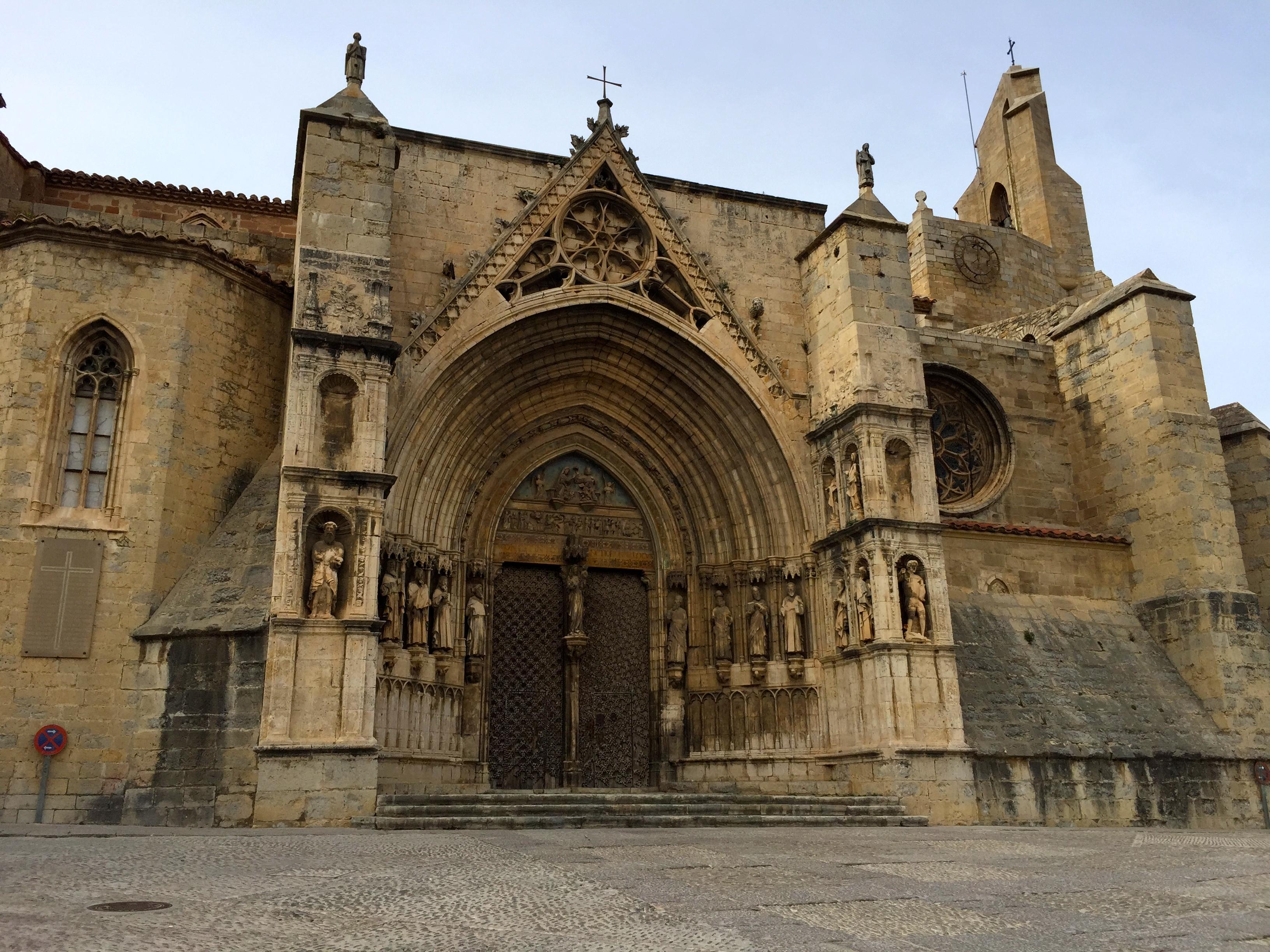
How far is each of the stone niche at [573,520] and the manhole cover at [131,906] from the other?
9.22m

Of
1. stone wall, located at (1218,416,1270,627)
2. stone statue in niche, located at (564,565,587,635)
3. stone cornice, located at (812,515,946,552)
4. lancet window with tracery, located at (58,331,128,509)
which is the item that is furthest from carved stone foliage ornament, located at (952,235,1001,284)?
lancet window with tracery, located at (58,331,128,509)

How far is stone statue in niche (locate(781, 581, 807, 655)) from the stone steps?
91.9 inches

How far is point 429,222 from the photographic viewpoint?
44.4 feet

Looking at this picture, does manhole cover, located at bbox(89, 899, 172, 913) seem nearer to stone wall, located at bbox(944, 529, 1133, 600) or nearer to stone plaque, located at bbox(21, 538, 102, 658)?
stone plaque, located at bbox(21, 538, 102, 658)

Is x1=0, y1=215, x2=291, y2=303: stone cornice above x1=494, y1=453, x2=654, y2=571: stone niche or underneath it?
above

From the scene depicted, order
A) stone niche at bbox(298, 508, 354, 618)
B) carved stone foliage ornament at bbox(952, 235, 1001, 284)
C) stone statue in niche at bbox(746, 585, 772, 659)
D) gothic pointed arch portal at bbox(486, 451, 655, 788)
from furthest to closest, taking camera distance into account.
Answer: carved stone foliage ornament at bbox(952, 235, 1001, 284), stone statue in niche at bbox(746, 585, 772, 659), gothic pointed arch portal at bbox(486, 451, 655, 788), stone niche at bbox(298, 508, 354, 618)

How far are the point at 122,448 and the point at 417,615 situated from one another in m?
3.78

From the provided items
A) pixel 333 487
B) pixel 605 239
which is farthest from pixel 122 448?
pixel 605 239

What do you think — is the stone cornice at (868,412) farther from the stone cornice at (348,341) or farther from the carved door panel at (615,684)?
the stone cornice at (348,341)

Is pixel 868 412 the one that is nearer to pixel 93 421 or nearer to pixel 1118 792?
pixel 1118 792

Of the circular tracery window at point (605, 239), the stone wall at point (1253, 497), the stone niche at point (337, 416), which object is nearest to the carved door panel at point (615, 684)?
the circular tracery window at point (605, 239)

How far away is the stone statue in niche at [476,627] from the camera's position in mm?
13164

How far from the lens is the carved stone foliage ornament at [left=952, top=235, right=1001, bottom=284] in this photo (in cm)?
2470

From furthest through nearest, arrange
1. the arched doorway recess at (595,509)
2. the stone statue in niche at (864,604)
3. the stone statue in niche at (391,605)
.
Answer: the arched doorway recess at (595,509), the stone statue in niche at (864,604), the stone statue in niche at (391,605)
